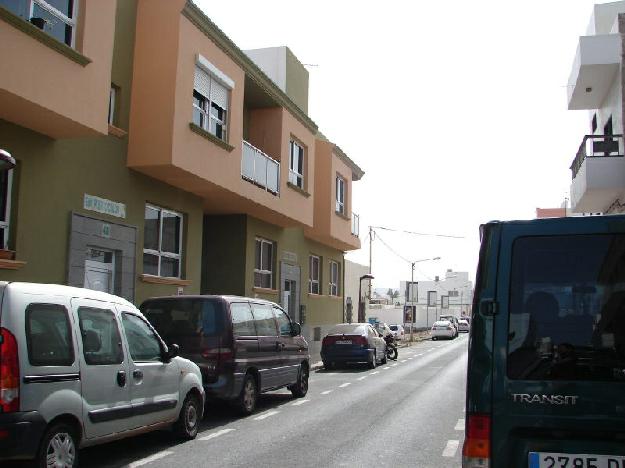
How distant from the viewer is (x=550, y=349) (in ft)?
11.9

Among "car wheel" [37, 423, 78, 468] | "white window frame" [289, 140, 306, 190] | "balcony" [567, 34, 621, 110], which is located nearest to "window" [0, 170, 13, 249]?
"car wheel" [37, 423, 78, 468]

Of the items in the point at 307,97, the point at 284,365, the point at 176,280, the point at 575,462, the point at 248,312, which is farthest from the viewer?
the point at 307,97

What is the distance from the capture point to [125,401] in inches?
274

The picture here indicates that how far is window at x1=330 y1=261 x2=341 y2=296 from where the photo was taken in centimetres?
2921

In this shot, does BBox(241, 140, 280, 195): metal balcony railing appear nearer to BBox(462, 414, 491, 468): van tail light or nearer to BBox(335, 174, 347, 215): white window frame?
BBox(335, 174, 347, 215): white window frame

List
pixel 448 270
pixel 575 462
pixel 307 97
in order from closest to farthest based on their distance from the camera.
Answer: pixel 575 462 → pixel 307 97 → pixel 448 270

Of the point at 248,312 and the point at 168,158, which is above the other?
the point at 168,158

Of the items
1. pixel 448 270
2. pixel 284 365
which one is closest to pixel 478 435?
pixel 284 365

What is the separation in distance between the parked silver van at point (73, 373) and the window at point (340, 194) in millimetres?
19925

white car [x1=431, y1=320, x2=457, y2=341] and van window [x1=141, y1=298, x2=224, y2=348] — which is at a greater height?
van window [x1=141, y1=298, x2=224, y2=348]

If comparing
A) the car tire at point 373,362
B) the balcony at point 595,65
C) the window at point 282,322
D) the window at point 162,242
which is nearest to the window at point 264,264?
the car tire at point 373,362

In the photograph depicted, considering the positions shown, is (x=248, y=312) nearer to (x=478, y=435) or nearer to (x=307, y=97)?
(x=478, y=435)

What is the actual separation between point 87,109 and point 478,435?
919cm

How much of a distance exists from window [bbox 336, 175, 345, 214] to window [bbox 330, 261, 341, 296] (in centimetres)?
257
